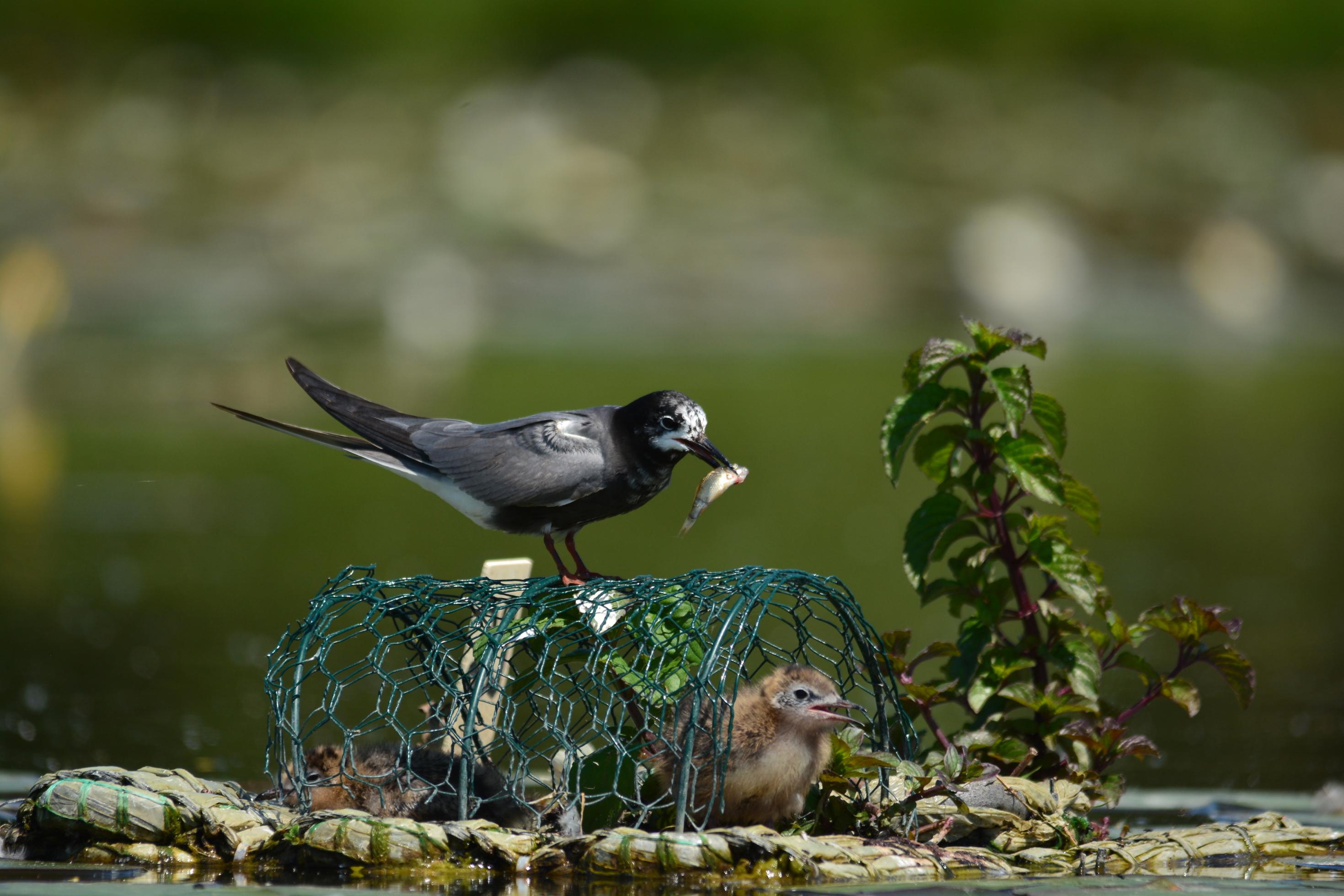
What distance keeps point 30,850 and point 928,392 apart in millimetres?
3867

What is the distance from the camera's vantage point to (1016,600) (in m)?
6.84

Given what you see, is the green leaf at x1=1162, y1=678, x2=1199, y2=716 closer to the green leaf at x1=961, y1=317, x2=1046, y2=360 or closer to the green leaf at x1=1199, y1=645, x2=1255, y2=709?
the green leaf at x1=1199, y1=645, x2=1255, y2=709

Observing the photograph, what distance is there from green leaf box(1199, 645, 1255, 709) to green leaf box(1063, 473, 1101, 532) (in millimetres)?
678

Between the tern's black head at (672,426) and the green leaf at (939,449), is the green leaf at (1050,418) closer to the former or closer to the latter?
the green leaf at (939,449)

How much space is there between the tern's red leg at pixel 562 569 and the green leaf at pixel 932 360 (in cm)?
157

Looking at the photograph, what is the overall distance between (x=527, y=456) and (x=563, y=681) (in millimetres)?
1146

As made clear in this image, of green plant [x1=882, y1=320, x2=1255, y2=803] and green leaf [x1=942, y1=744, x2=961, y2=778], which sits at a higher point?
green plant [x1=882, y1=320, x2=1255, y2=803]

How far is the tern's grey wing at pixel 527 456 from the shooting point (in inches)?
267

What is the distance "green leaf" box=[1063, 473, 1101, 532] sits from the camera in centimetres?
665

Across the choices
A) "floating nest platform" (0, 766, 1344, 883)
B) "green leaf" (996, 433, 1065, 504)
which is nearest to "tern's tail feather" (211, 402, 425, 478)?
"floating nest platform" (0, 766, 1344, 883)

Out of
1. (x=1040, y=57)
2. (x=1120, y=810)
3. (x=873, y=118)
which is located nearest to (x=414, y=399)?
(x=1120, y=810)

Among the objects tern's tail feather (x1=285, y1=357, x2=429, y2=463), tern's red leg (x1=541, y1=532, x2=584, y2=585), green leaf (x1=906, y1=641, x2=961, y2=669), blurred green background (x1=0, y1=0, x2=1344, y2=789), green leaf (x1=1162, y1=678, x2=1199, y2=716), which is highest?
blurred green background (x1=0, y1=0, x2=1344, y2=789)

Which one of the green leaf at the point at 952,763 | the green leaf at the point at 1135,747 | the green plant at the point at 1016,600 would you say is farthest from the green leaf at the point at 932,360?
the green leaf at the point at 1135,747

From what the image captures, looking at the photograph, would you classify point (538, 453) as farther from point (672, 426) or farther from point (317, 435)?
point (317, 435)
